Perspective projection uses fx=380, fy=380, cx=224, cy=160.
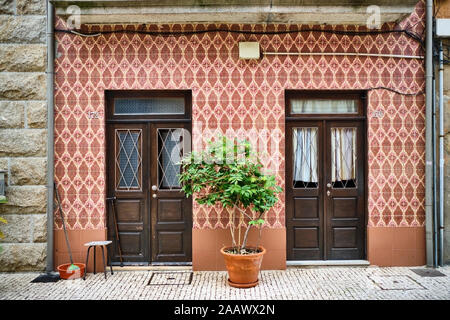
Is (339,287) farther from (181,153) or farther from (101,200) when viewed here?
(101,200)

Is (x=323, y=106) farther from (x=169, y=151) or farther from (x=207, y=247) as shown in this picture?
(x=207, y=247)

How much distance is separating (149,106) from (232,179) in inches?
82.1

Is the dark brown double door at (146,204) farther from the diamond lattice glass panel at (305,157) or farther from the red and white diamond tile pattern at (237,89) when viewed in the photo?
the diamond lattice glass panel at (305,157)

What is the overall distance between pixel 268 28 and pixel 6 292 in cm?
528

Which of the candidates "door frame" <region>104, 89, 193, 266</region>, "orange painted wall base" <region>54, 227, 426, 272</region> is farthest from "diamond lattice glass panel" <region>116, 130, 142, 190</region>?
"orange painted wall base" <region>54, 227, 426, 272</region>

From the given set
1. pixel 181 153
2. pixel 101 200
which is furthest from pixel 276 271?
pixel 101 200

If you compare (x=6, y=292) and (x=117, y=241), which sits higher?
(x=117, y=241)

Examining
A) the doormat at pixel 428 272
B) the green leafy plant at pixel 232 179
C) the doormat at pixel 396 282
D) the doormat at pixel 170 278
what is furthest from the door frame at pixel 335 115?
the doormat at pixel 170 278

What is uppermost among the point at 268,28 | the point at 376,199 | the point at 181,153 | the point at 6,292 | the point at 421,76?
the point at 268,28

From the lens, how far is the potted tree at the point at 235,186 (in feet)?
16.5

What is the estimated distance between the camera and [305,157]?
6164 millimetres

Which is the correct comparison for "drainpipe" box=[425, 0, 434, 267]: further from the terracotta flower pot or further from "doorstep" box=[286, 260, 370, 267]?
the terracotta flower pot

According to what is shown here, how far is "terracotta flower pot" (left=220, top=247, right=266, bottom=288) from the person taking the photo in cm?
504

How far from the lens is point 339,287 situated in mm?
5125
